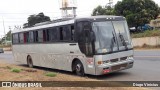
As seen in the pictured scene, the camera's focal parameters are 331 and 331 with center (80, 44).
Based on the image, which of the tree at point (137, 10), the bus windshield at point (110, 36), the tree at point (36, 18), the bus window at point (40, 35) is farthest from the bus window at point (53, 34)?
the tree at point (36, 18)

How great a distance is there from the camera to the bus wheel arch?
14.5 metres

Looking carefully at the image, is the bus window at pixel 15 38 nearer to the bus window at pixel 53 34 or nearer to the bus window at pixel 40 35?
the bus window at pixel 40 35

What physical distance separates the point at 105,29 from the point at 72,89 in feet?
A: 15.9

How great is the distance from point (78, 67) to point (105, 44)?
1.88m

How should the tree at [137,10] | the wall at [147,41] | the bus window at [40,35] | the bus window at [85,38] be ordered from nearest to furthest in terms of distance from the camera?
the bus window at [85,38]
the bus window at [40,35]
the wall at [147,41]
the tree at [137,10]

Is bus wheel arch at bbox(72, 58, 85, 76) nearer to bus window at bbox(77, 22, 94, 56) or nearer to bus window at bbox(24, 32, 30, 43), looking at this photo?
bus window at bbox(77, 22, 94, 56)

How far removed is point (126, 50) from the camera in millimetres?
14203

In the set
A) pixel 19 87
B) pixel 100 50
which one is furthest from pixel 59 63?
pixel 19 87

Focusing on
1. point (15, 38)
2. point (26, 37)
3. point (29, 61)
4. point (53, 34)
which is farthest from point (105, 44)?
point (15, 38)

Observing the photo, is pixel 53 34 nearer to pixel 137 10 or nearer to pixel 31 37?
pixel 31 37

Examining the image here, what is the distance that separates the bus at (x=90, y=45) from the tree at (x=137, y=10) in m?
30.2

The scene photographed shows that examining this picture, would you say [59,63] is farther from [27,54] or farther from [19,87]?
[19,87]

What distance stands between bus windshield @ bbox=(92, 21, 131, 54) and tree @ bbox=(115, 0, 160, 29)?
32.0 m

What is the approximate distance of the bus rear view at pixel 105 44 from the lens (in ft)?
43.9
